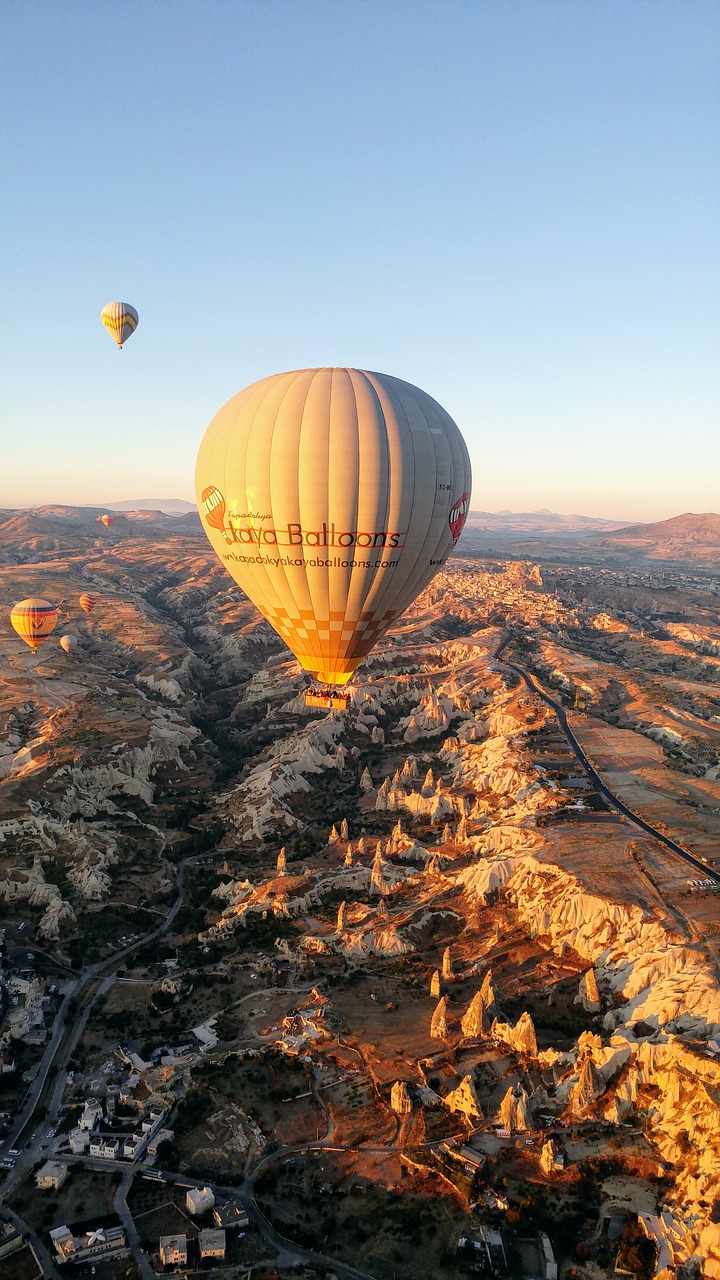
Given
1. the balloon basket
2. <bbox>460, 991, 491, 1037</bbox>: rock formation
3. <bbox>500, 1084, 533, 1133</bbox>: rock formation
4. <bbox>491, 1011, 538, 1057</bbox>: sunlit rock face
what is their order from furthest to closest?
<bbox>460, 991, 491, 1037</bbox>: rock formation, the balloon basket, <bbox>491, 1011, 538, 1057</bbox>: sunlit rock face, <bbox>500, 1084, 533, 1133</bbox>: rock formation

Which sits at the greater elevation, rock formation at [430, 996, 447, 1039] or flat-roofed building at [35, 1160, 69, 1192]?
rock formation at [430, 996, 447, 1039]

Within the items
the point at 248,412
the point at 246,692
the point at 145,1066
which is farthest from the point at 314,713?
the point at 248,412

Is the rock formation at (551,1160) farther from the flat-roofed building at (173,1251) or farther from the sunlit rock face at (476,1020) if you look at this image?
the flat-roofed building at (173,1251)

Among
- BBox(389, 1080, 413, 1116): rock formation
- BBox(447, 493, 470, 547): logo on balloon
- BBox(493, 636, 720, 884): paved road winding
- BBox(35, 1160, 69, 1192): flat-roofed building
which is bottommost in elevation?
BBox(35, 1160, 69, 1192): flat-roofed building

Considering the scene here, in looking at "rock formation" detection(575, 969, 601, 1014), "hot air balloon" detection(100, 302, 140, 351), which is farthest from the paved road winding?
"hot air balloon" detection(100, 302, 140, 351)

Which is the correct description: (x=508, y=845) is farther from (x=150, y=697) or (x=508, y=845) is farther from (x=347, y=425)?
(x=150, y=697)

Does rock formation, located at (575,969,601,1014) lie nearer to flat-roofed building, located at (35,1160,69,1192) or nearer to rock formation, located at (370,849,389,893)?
rock formation, located at (370,849,389,893)

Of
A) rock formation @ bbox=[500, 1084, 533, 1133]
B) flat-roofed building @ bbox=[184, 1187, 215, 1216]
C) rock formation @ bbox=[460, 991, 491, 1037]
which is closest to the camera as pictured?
flat-roofed building @ bbox=[184, 1187, 215, 1216]
